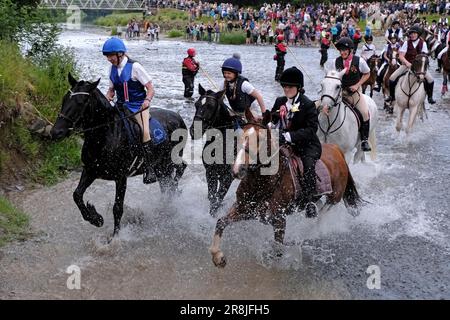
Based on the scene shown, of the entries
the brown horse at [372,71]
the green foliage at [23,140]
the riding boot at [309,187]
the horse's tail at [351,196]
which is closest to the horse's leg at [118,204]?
the riding boot at [309,187]

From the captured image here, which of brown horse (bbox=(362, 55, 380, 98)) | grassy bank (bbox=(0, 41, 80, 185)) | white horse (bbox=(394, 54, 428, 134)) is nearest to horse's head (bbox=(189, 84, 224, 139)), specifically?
grassy bank (bbox=(0, 41, 80, 185))

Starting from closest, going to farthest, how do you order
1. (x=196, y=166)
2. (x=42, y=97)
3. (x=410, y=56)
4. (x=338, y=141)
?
(x=338, y=141), (x=42, y=97), (x=196, y=166), (x=410, y=56)

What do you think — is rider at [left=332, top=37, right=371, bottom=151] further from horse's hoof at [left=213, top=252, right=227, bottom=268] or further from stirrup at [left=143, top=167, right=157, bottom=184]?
horse's hoof at [left=213, top=252, right=227, bottom=268]

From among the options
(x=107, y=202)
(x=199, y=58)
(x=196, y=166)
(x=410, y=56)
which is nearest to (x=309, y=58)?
(x=199, y=58)

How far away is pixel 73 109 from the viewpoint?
694 cm

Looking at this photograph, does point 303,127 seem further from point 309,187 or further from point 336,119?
point 336,119

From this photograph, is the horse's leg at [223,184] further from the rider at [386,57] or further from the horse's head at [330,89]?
the rider at [386,57]

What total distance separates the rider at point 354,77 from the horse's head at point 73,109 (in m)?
4.86

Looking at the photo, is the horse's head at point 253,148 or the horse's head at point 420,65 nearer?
the horse's head at point 253,148

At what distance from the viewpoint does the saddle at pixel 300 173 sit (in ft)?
22.7

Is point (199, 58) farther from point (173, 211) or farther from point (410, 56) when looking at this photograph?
point (173, 211)
